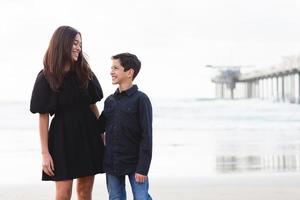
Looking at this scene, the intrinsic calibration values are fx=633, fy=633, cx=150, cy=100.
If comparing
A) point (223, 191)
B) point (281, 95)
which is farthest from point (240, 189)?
point (281, 95)

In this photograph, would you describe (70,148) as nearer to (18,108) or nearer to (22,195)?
(22,195)

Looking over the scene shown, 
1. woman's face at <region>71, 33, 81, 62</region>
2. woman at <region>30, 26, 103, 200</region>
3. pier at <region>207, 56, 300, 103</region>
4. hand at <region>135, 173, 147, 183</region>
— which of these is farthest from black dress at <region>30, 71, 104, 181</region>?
pier at <region>207, 56, 300, 103</region>

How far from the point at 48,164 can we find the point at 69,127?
0.24 meters

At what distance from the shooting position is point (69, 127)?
3.55 m

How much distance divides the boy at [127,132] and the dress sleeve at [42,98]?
0.33 meters

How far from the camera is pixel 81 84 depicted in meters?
3.57

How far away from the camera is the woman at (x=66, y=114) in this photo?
350cm

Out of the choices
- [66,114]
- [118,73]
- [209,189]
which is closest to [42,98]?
[66,114]

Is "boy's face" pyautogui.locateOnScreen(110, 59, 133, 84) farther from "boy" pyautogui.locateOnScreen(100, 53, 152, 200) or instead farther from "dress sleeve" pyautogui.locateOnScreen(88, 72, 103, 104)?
"dress sleeve" pyautogui.locateOnScreen(88, 72, 103, 104)

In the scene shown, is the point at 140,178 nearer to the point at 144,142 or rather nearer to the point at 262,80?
the point at 144,142

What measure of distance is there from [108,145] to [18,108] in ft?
95.9

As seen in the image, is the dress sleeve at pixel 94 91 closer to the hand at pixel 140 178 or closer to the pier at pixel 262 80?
the hand at pixel 140 178

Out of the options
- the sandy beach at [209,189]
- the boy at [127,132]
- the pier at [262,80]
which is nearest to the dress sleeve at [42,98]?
the boy at [127,132]

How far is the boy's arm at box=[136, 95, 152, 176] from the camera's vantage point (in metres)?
3.49
